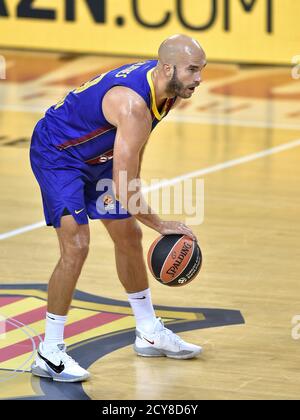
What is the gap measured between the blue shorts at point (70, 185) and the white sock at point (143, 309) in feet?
1.84

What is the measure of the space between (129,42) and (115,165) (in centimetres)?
1149

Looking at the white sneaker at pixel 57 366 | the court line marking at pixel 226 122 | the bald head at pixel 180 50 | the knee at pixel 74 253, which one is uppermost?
the bald head at pixel 180 50

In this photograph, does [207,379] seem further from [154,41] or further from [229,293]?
[154,41]

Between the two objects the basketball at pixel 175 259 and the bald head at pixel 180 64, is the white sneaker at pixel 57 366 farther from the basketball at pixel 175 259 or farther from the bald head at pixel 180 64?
the bald head at pixel 180 64

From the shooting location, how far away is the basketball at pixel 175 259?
23.2ft

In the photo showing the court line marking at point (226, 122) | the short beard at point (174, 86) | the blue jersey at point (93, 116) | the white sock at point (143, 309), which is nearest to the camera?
the short beard at point (174, 86)

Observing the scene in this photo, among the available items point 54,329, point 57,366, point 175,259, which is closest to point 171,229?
point 175,259

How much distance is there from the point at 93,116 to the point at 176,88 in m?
0.55

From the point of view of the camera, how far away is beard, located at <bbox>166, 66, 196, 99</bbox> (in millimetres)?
6793

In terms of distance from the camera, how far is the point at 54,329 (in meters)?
7.10

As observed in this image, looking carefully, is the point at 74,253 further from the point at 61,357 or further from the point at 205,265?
the point at 205,265

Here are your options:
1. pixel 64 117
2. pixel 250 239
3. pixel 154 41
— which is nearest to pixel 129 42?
pixel 154 41

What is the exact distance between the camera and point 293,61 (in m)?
17.3

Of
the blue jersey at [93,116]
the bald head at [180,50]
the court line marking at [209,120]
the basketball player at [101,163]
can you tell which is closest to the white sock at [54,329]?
the basketball player at [101,163]
